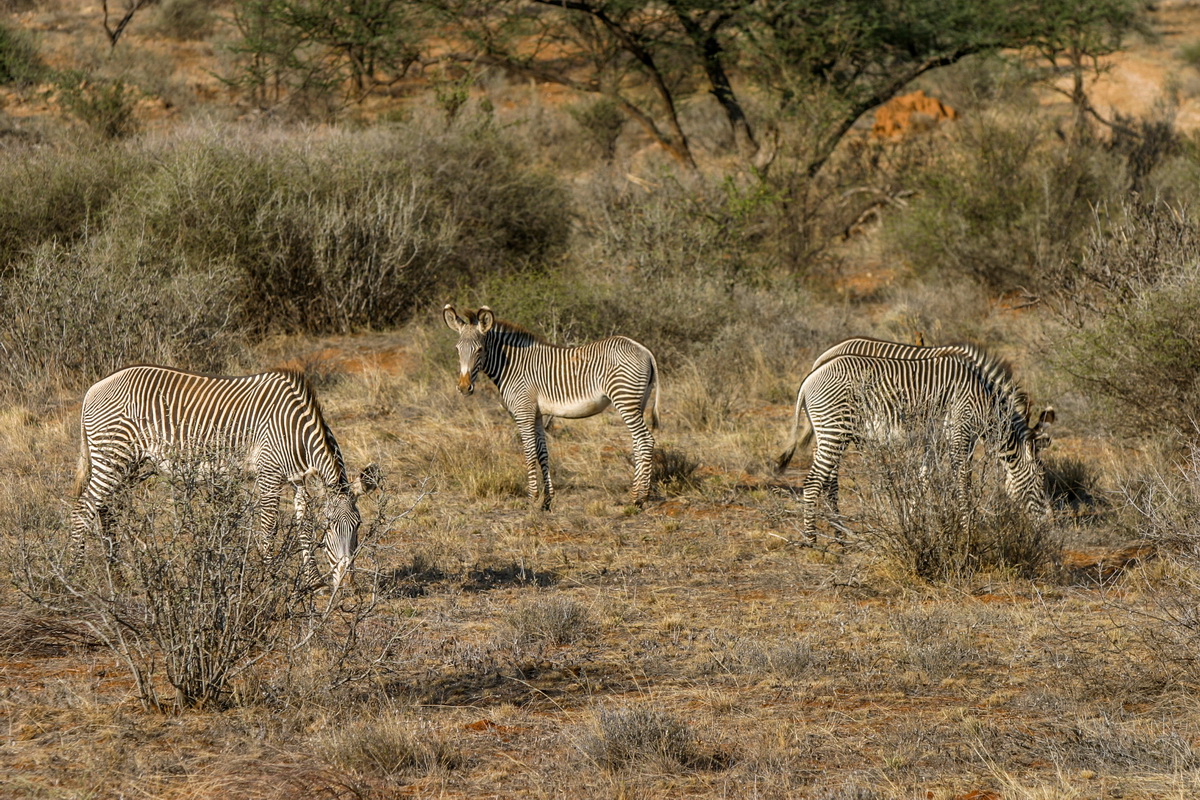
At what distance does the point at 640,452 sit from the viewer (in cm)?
988

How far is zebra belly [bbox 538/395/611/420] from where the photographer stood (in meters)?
9.92

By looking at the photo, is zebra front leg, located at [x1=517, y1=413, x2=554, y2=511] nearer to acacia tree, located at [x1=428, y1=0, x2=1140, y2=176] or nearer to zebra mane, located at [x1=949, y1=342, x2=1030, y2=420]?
zebra mane, located at [x1=949, y1=342, x2=1030, y2=420]

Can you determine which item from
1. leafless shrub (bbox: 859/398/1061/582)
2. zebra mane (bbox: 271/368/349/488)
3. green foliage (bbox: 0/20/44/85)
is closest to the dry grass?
leafless shrub (bbox: 859/398/1061/582)

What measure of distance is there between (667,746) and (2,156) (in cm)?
1432

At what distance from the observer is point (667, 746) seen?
4.88 meters

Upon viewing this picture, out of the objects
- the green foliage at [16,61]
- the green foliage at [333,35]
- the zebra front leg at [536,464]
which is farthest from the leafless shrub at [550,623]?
the green foliage at [16,61]

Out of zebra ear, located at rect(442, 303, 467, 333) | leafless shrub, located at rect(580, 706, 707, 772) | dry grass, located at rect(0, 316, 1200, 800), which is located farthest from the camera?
zebra ear, located at rect(442, 303, 467, 333)

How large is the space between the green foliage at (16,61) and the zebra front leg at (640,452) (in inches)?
872

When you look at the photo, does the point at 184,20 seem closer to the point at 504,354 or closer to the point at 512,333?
the point at 512,333

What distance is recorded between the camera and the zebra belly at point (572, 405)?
992 centimetres

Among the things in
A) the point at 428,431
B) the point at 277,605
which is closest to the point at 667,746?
the point at 277,605

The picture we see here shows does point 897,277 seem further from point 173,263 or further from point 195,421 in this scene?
point 195,421

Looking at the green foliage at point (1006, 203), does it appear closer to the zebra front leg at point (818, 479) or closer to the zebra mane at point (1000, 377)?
the zebra mane at point (1000, 377)

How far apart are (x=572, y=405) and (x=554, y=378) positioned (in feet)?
0.89
